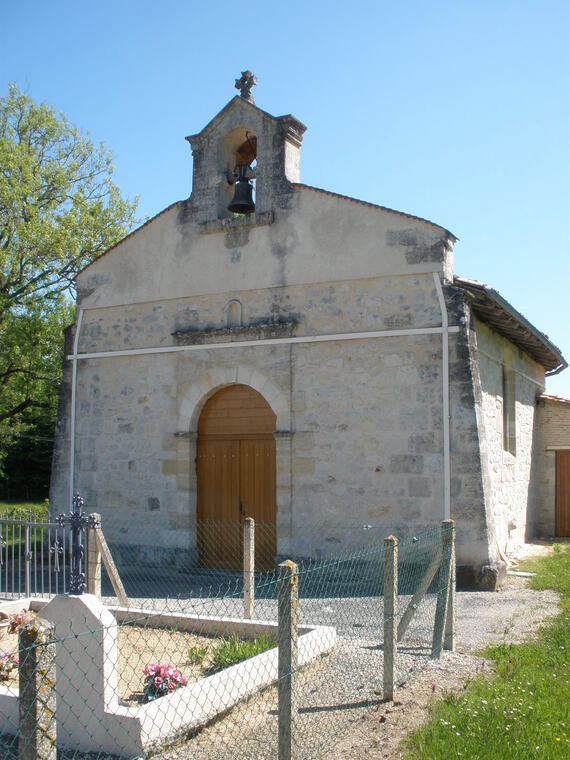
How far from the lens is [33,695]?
332 cm

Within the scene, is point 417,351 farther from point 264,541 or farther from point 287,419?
point 264,541

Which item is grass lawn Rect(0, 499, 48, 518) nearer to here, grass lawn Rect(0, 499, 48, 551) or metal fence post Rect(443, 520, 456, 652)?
grass lawn Rect(0, 499, 48, 551)

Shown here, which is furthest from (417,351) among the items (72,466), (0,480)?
(0,480)

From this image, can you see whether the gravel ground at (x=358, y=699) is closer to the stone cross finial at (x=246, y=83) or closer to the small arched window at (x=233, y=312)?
the small arched window at (x=233, y=312)

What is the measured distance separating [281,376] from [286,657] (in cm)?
752

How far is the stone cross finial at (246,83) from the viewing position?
12.4 metres

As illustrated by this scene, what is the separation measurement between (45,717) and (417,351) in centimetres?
805

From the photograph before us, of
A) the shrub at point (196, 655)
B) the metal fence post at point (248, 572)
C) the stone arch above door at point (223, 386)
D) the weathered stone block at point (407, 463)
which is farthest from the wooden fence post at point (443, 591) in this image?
the stone arch above door at point (223, 386)

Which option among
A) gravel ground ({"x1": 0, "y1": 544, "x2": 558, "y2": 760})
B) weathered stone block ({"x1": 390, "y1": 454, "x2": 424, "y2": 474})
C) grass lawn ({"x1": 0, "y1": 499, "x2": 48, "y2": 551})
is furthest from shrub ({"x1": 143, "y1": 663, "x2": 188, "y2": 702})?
weathered stone block ({"x1": 390, "y1": 454, "x2": 424, "y2": 474})

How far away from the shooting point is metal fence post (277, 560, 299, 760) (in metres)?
4.10

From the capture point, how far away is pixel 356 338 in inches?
436

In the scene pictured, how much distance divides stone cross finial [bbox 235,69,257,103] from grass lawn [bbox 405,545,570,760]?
914 centimetres

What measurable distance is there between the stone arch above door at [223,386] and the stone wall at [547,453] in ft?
20.2

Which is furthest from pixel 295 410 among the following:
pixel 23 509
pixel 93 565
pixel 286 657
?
pixel 23 509
